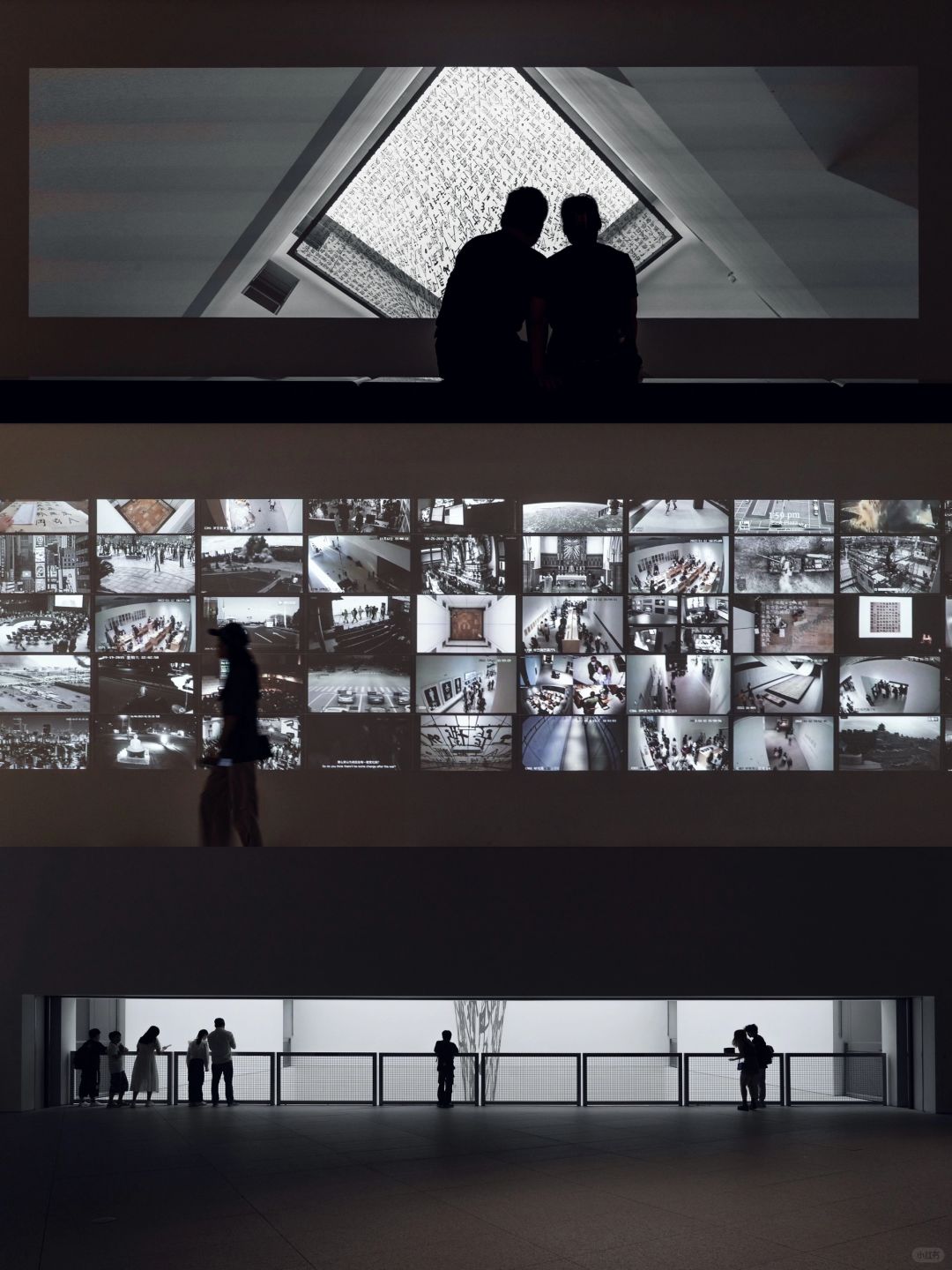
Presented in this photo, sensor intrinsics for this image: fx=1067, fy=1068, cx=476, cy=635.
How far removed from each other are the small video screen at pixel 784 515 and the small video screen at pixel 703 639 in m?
0.71

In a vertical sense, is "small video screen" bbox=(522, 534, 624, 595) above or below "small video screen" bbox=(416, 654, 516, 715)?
above

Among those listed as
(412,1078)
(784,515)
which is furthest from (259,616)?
(412,1078)

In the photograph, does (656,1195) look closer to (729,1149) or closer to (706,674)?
(729,1149)

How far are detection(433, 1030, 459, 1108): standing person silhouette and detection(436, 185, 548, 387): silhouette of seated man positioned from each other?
9.34 meters

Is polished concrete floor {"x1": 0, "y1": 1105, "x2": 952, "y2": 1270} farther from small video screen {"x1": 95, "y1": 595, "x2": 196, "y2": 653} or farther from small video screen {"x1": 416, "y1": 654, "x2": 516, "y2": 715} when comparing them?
small video screen {"x1": 95, "y1": 595, "x2": 196, "y2": 653}

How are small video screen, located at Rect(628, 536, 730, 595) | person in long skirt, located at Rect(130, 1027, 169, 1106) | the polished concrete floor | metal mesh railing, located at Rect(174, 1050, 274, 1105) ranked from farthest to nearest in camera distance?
1. metal mesh railing, located at Rect(174, 1050, 274, 1105)
2. person in long skirt, located at Rect(130, 1027, 169, 1106)
3. small video screen, located at Rect(628, 536, 730, 595)
4. the polished concrete floor

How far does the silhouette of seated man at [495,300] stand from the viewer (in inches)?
161

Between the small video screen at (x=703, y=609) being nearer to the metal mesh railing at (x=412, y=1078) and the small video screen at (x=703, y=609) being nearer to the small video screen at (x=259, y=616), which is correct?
the small video screen at (x=259, y=616)

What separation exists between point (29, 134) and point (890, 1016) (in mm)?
11536

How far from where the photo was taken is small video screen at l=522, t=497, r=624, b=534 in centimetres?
730

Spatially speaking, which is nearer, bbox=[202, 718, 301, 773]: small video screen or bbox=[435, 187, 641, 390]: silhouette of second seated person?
bbox=[435, 187, 641, 390]: silhouette of second seated person

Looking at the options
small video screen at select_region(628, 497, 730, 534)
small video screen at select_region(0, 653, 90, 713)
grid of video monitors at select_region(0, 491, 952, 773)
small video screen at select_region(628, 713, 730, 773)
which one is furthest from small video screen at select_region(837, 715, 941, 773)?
small video screen at select_region(0, 653, 90, 713)

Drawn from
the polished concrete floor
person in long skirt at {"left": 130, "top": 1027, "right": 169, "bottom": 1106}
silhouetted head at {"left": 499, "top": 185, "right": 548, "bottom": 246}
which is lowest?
person in long skirt at {"left": 130, "top": 1027, "right": 169, "bottom": 1106}

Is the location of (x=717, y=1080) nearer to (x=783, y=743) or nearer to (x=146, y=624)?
(x=783, y=743)
